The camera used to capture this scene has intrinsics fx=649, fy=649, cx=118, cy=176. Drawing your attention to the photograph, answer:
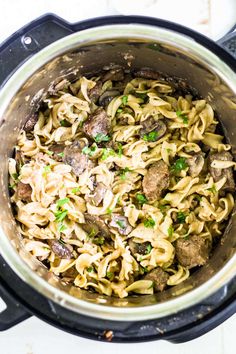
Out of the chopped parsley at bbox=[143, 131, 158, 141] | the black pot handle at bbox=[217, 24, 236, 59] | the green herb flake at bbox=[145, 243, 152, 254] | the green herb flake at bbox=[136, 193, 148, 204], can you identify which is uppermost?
the black pot handle at bbox=[217, 24, 236, 59]

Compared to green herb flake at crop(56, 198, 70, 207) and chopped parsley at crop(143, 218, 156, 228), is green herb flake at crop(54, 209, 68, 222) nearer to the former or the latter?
green herb flake at crop(56, 198, 70, 207)

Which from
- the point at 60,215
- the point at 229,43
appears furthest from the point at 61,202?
the point at 229,43

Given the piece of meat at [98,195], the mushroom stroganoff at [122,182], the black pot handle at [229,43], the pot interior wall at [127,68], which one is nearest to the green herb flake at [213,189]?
the mushroom stroganoff at [122,182]

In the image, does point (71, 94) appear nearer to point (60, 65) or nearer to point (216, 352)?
point (60, 65)

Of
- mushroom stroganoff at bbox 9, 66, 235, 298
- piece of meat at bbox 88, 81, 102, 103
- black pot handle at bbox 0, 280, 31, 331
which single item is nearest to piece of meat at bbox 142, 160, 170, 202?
mushroom stroganoff at bbox 9, 66, 235, 298

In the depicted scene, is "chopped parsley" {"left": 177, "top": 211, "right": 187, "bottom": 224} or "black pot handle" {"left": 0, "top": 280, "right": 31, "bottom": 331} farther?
"chopped parsley" {"left": 177, "top": 211, "right": 187, "bottom": 224}

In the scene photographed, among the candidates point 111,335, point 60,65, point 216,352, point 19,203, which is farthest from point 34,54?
point 216,352

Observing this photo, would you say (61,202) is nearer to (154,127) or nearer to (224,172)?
(154,127)
